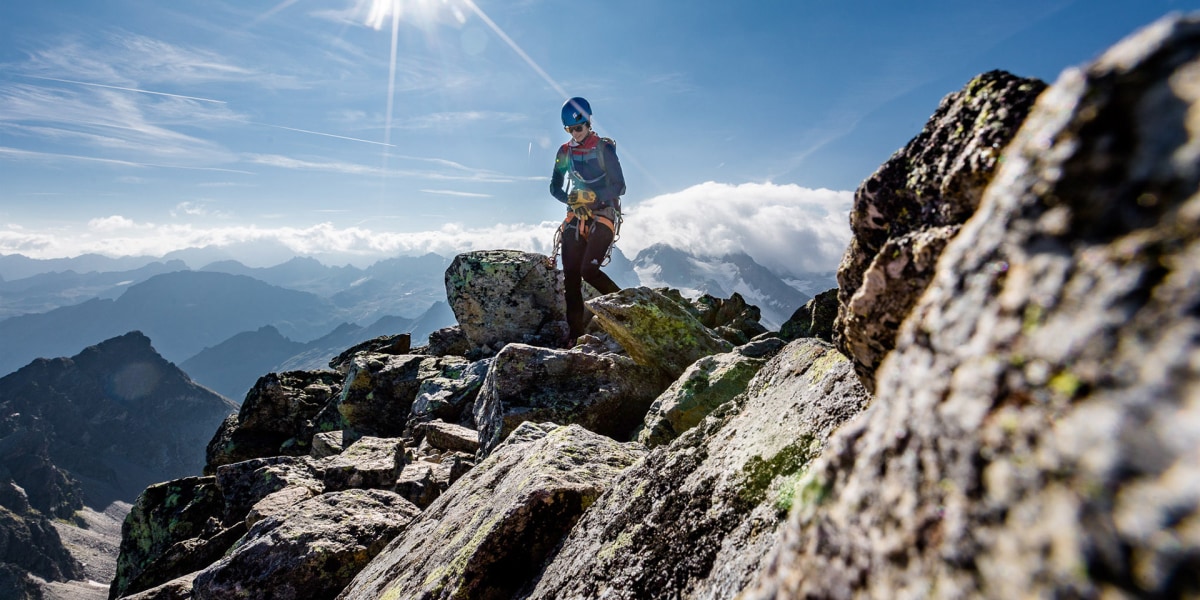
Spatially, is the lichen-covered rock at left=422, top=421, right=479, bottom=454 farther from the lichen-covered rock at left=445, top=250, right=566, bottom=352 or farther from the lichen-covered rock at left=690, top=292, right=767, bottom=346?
the lichen-covered rock at left=690, top=292, right=767, bottom=346

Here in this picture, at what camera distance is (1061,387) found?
1.37 m

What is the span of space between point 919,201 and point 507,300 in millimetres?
21001

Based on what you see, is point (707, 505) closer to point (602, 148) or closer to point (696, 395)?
point (696, 395)

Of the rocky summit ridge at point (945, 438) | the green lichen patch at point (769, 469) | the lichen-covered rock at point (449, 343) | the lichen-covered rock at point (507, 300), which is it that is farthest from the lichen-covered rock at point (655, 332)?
the lichen-covered rock at point (449, 343)

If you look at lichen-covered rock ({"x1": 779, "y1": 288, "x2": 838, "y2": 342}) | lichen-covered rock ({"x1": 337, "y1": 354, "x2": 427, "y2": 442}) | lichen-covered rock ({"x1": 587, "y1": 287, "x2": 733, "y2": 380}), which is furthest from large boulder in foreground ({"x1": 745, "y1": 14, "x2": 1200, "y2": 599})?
lichen-covered rock ({"x1": 337, "y1": 354, "x2": 427, "y2": 442})

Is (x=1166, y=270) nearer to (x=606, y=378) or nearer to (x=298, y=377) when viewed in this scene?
(x=606, y=378)

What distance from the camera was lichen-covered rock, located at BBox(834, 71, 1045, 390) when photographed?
116 inches

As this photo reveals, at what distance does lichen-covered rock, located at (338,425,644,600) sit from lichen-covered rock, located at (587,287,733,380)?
5.67 meters

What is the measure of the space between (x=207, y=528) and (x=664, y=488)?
49.9 ft

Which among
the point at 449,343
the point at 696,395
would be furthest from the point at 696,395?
the point at 449,343

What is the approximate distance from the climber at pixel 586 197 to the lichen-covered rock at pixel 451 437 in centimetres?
672

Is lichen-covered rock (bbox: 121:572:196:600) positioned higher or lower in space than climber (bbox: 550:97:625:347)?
lower

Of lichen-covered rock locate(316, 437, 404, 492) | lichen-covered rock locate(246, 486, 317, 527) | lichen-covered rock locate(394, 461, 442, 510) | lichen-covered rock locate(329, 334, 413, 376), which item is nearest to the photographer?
lichen-covered rock locate(246, 486, 317, 527)

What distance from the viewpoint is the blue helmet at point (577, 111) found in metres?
17.6
